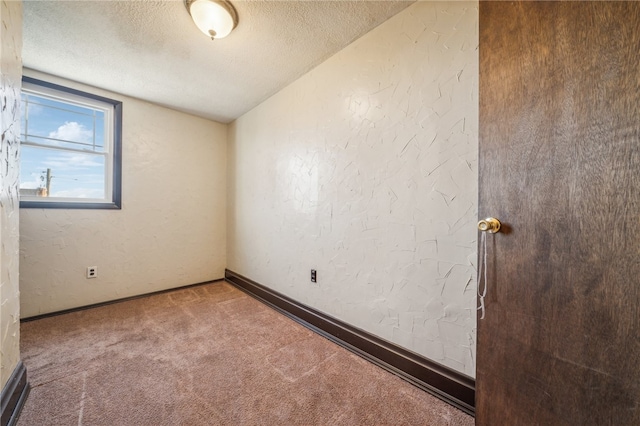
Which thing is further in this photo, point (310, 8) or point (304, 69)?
point (304, 69)

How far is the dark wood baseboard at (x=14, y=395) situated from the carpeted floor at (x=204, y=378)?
0.13 ft

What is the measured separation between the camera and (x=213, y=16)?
1.46 meters

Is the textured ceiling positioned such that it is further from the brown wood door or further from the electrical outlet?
the electrical outlet

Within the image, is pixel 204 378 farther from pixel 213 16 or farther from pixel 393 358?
pixel 213 16

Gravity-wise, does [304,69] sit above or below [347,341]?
above

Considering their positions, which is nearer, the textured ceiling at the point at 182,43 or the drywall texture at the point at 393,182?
the drywall texture at the point at 393,182

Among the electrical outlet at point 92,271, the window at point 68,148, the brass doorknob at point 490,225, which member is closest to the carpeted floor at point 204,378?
the electrical outlet at point 92,271

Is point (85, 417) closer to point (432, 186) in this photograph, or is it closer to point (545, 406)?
point (545, 406)

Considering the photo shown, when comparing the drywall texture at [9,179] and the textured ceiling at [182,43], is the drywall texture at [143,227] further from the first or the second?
the drywall texture at [9,179]

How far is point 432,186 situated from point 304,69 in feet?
5.18

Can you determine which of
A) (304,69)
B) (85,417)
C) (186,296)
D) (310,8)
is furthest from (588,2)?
(186,296)

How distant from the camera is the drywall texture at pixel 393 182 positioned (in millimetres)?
1237

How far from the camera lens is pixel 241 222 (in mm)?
3082

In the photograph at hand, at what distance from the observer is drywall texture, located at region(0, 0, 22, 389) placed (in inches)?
43.3
